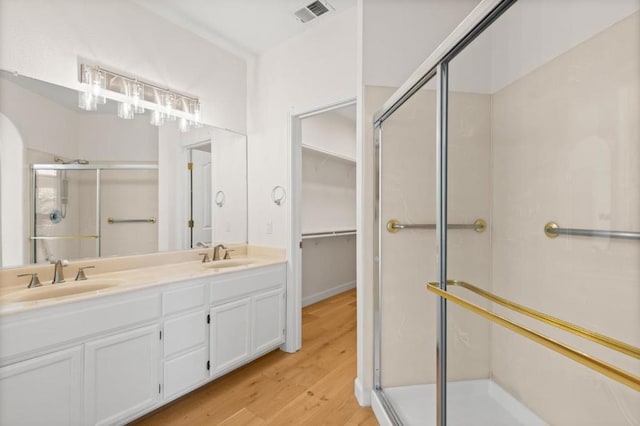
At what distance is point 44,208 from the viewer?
168 centimetres

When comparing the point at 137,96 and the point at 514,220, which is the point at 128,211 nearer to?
the point at 137,96

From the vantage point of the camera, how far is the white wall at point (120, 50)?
1.60m

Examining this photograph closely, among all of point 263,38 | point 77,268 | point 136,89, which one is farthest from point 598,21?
point 77,268

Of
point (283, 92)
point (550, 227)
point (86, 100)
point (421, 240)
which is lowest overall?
point (421, 240)

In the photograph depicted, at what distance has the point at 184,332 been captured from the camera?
179 centimetres

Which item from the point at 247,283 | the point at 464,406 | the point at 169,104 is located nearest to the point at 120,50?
the point at 169,104

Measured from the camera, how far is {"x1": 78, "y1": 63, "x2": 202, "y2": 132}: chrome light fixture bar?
1.85 m

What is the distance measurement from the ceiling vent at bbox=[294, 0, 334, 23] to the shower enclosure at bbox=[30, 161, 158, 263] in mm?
1611

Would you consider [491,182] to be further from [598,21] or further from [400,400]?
[400,400]

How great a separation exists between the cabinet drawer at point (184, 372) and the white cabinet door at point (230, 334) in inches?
3.0

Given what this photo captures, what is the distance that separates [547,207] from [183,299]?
2063 millimetres

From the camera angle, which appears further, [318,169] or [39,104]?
[318,169]

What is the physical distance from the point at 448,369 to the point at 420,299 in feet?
1.54

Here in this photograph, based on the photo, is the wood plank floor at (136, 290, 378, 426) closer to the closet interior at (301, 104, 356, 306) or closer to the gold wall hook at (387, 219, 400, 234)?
the gold wall hook at (387, 219, 400, 234)
